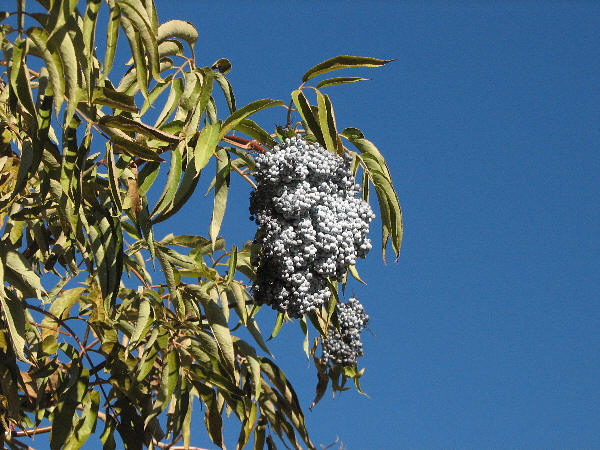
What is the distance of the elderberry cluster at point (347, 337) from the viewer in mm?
3928

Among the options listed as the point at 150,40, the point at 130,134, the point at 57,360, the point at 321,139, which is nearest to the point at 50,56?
the point at 150,40

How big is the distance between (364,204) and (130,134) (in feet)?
2.34

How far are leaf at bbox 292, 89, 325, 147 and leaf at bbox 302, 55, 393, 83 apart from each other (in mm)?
84

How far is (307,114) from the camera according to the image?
249 centimetres

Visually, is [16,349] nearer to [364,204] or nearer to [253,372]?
[253,372]

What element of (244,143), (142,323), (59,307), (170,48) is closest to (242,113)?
(244,143)

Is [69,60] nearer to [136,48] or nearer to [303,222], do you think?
[136,48]

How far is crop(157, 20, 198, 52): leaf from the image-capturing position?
8.62 ft

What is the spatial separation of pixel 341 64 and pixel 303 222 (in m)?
0.51

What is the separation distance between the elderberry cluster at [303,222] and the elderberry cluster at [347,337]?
1383 mm

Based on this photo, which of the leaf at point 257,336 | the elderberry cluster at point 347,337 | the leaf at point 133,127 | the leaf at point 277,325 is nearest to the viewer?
the leaf at point 133,127

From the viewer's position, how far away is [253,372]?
293cm

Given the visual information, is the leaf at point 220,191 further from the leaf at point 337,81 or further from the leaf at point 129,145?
the leaf at point 337,81

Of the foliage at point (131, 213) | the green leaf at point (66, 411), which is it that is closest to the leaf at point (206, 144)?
the foliage at point (131, 213)
